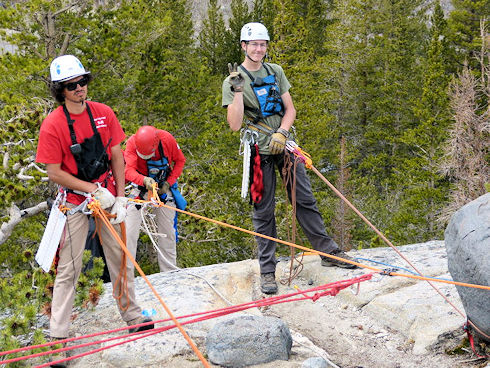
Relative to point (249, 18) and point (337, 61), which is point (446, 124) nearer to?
point (337, 61)

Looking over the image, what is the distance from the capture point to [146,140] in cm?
563

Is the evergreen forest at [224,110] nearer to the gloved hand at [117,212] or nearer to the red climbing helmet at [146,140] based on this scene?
the gloved hand at [117,212]

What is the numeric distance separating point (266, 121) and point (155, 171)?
5.50ft

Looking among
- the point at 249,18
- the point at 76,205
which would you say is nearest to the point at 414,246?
the point at 76,205

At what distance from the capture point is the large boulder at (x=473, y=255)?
3.18 m

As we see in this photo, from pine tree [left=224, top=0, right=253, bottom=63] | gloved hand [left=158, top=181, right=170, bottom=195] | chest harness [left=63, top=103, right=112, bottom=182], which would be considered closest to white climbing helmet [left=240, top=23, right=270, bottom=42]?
chest harness [left=63, top=103, right=112, bottom=182]

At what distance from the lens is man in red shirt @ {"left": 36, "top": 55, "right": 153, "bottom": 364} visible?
3.51 m

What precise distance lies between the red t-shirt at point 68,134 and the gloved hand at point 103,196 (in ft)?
0.49

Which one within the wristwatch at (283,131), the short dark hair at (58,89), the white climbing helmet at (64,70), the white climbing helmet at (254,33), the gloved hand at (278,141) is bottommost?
the gloved hand at (278,141)

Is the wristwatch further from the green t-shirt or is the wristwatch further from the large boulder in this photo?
the large boulder

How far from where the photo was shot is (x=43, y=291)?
4.42 m

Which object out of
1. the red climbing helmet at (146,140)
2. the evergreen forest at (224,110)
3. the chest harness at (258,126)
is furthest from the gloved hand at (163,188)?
the evergreen forest at (224,110)

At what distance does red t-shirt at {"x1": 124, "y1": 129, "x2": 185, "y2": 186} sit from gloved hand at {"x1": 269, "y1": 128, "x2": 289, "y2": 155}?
1.40m

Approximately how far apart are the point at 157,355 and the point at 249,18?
3923 cm
